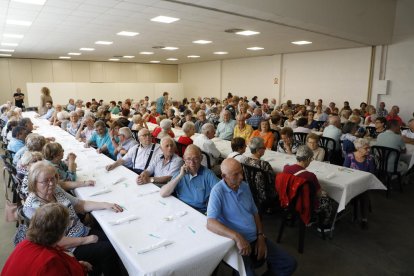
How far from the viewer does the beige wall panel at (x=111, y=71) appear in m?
18.1

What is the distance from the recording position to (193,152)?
2676 millimetres

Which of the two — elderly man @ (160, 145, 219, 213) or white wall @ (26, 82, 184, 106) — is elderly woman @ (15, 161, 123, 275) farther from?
white wall @ (26, 82, 184, 106)

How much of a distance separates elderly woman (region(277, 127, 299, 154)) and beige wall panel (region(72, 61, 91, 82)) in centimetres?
1570

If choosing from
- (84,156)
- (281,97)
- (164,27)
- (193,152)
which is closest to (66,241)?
(193,152)

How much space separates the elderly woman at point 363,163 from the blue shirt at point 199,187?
7.11ft

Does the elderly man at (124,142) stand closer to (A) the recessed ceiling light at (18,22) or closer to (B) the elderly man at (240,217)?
(B) the elderly man at (240,217)

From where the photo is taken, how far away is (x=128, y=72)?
62.1 ft

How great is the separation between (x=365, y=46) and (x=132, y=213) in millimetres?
10727

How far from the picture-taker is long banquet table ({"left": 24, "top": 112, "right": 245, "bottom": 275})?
5.90 feet

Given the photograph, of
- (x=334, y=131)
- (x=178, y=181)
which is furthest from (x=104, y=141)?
(x=334, y=131)

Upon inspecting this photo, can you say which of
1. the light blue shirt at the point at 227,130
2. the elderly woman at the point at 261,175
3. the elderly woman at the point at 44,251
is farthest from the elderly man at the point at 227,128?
the elderly woman at the point at 44,251

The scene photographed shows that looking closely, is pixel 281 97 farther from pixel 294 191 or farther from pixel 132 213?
pixel 132 213

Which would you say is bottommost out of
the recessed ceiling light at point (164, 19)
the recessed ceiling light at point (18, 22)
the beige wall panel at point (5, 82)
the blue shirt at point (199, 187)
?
the blue shirt at point (199, 187)

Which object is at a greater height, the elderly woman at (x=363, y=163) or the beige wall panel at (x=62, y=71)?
the beige wall panel at (x=62, y=71)
